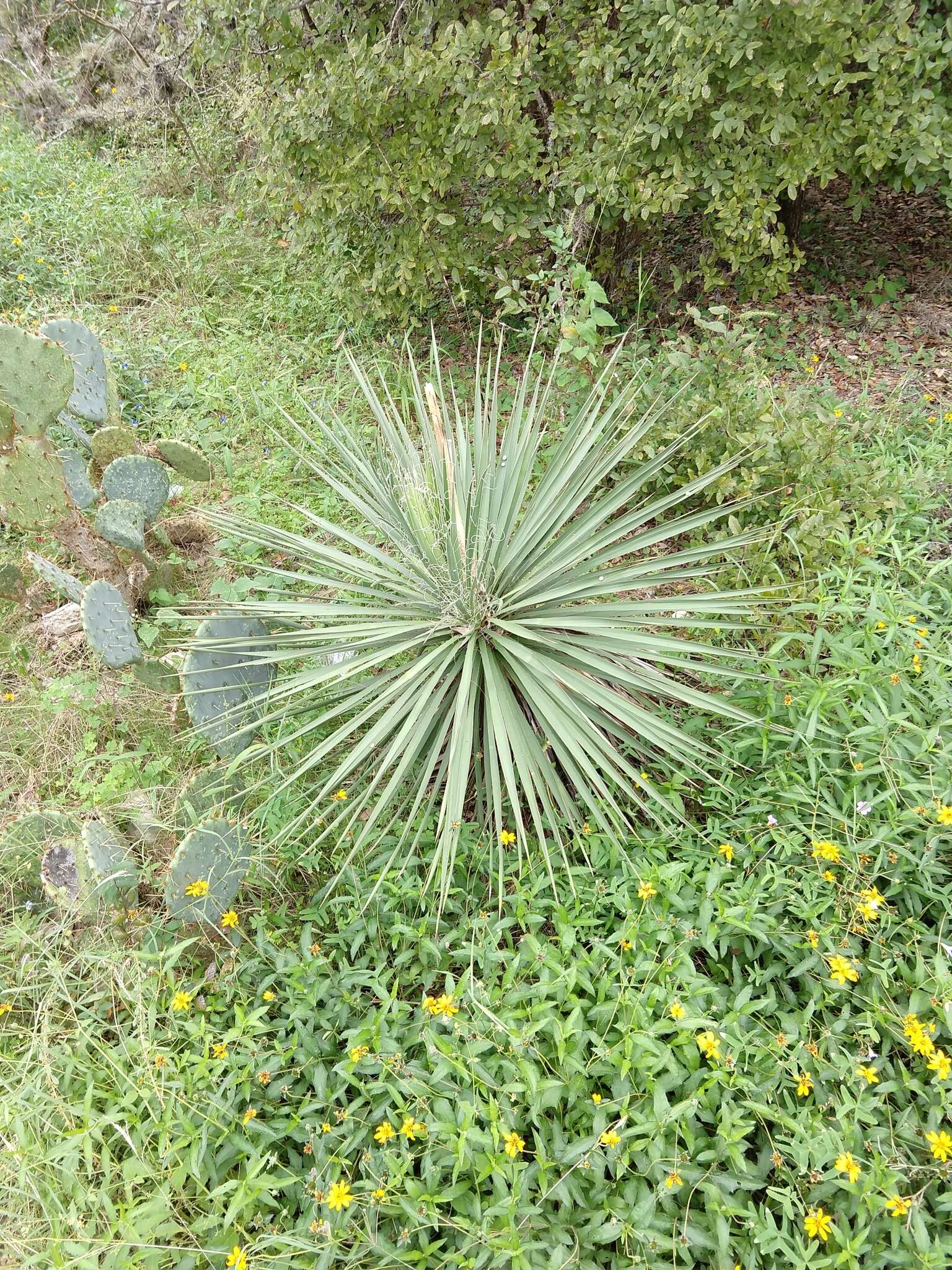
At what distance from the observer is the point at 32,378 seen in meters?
2.41

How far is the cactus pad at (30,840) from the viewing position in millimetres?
1887

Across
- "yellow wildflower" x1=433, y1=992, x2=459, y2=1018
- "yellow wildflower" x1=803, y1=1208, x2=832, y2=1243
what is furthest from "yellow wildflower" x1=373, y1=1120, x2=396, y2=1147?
"yellow wildflower" x1=803, y1=1208, x2=832, y2=1243

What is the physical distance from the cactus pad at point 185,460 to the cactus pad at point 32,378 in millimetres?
462

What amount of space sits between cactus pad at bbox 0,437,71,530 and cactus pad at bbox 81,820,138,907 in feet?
3.80

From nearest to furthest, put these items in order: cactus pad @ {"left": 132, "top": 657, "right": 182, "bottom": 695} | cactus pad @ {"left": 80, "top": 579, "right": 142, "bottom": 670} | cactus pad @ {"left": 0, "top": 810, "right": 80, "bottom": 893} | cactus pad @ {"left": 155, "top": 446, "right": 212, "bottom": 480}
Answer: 1. cactus pad @ {"left": 0, "top": 810, "right": 80, "bottom": 893}
2. cactus pad @ {"left": 80, "top": 579, "right": 142, "bottom": 670}
3. cactus pad @ {"left": 132, "top": 657, "right": 182, "bottom": 695}
4. cactus pad @ {"left": 155, "top": 446, "right": 212, "bottom": 480}

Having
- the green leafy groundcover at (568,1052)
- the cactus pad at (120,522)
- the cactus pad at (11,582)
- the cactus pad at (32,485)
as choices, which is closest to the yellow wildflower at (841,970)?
the green leafy groundcover at (568,1052)

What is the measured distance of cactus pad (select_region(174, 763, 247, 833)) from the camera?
191 centimetres

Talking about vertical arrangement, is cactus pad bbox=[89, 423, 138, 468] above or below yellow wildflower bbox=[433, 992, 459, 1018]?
above

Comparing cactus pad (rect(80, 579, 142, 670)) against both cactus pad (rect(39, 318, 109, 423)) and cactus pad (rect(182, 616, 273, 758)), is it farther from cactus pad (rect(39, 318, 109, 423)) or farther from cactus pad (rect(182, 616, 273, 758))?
cactus pad (rect(39, 318, 109, 423))

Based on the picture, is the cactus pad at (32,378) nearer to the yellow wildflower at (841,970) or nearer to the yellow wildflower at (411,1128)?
the yellow wildflower at (411,1128)

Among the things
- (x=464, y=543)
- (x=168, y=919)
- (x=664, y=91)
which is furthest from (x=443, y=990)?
(x=664, y=91)

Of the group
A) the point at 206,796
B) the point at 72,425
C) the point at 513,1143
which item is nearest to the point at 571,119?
the point at 72,425

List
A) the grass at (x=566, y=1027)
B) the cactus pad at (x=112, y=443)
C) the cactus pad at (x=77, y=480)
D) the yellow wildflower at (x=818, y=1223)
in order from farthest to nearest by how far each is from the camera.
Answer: the cactus pad at (x=112, y=443) < the cactus pad at (x=77, y=480) < the grass at (x=566, y=1027) < the yellow wildflower at (x=818, y=1223)

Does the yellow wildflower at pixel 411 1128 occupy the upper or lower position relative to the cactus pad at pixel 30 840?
lower
